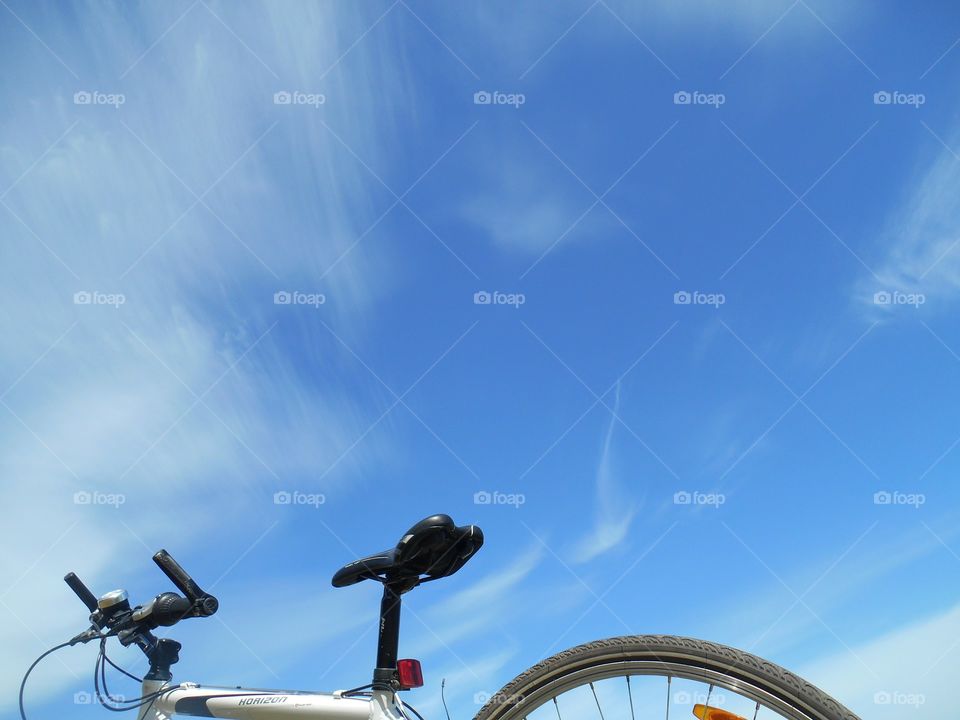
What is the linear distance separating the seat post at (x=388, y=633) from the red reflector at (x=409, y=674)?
2 centimetres

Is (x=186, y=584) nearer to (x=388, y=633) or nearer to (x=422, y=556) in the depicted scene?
(x=388, y=633)

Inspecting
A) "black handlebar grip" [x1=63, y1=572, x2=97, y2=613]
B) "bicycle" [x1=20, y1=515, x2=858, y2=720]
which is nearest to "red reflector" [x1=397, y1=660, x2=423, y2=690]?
"bicycle" [x1=20, y1=515, x2=858, y2=720]

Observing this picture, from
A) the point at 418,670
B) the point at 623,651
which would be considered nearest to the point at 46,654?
the point at 418,670

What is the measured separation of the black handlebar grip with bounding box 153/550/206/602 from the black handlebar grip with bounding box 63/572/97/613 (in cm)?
47

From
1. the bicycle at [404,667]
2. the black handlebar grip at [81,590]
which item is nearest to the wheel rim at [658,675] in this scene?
the bicycle at [404,667]

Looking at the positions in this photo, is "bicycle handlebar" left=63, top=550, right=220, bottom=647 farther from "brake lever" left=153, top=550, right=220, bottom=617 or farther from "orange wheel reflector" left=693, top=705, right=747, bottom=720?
"orange wheel reflector" left=693, top=705, right=747, bottom=720

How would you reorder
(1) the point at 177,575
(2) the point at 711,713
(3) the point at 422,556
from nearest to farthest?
(2) the point at 711,713
(3) the point at 422,556
(1) the point at 177,575

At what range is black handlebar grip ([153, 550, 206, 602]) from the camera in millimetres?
2666

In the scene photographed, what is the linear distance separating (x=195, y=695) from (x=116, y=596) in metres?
0.60

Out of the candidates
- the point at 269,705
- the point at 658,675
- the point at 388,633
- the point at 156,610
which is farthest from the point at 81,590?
the point at 658,675

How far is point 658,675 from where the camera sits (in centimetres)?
190

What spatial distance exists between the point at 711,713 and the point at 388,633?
1029mm

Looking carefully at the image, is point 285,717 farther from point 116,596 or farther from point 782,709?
point 782,709

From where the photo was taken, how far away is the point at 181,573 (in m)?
2.68
